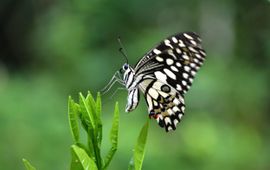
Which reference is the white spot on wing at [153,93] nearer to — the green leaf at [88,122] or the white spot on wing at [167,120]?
the white spot on wing at [167,120]

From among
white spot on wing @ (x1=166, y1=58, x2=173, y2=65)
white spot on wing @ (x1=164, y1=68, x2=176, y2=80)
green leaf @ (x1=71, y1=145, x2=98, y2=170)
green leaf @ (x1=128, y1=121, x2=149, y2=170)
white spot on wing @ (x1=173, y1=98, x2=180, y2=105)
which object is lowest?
green leaf @ (x1=128, y1=121, x2=149, y2=170)

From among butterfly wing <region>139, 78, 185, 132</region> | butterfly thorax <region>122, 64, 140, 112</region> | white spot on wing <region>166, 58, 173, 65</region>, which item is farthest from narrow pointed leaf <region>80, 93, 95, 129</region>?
white spot on wing <region>166, 58, 173, 65</region>

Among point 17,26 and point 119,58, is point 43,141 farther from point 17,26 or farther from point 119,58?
point 17,26

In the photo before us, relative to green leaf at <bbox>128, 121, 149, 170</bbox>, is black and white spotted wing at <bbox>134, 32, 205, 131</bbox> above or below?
above

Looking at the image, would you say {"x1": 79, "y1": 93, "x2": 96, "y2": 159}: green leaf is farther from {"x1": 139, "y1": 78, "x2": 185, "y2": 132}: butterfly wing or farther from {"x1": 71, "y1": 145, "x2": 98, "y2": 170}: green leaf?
{"x1": 139, "y1": 78, "x2": 185, "y2": 132}: butterfly wing

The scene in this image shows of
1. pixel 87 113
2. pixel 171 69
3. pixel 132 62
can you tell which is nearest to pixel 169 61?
pixel 171 69

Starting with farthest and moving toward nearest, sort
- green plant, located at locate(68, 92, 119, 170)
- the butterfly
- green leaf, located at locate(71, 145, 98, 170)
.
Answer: the butterfly
green plant, located at locate(68, 92, 119, 170)
green leaf, located at locate(71, 145, 98, 170)
